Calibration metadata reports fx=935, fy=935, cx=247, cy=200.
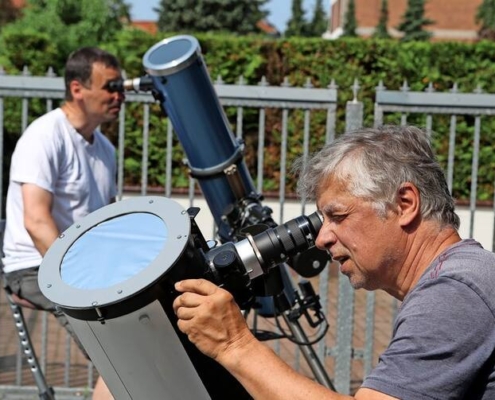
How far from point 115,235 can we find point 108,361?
245 millimetres

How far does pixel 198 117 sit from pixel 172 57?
230 mm

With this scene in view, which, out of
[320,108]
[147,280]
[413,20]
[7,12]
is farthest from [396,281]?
[413,20]

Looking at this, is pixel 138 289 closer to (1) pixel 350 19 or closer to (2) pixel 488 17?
(2) pixel 488 17

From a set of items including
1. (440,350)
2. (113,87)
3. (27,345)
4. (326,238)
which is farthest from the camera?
(113,87)

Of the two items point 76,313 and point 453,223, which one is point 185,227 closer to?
point 76,313

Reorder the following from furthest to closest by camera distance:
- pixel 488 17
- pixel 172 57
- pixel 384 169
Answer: pixel 488 17 → pixel 172 57 → pixel 384 169

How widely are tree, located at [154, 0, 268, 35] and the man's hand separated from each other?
24075 mm

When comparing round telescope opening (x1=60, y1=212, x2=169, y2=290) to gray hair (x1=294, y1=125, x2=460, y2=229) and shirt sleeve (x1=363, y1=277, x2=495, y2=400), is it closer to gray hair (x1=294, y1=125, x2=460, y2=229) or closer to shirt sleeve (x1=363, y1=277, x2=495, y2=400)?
gray hair (x1=294, y1=125, x2=460, y2=229)

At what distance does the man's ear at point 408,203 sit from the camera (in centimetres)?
185

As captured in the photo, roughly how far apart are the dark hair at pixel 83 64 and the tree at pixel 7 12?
1853 centimetres

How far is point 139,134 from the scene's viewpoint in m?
7.14

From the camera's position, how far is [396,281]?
1933 mm

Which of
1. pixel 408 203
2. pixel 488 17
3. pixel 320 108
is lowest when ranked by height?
pixel 488 17

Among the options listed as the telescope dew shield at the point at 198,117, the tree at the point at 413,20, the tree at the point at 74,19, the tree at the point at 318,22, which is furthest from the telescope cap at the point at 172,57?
the tree at the point at 318,22
